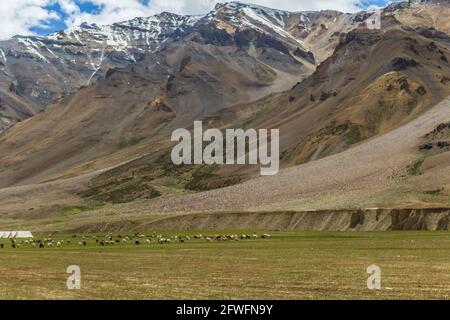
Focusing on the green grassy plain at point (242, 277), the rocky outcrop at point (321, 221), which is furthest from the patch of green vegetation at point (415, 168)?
the green grassy plain at point (242, 277)

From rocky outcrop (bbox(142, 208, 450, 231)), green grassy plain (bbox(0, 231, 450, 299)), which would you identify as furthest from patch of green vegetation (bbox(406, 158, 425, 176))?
green grassy plain (bbox(0, 231, 450, 299))

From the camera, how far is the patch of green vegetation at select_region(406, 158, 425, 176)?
146 metres

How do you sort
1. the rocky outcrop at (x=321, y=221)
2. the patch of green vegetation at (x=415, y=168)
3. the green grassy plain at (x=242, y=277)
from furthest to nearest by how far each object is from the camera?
the patch of green vegetation at (x=415, y=168) < the rocky outcrop at (x=321, y=221) < the green grassy plain at (x=242, y=277)

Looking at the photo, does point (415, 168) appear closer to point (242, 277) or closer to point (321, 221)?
point (321, 221)

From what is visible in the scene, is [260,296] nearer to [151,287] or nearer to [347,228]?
[151,287]

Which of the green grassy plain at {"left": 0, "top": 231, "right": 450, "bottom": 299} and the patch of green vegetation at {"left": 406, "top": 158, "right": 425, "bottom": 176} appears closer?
the green grassy plain at {"left": 0, "top": 231, "right": 450, "bottom": 299}

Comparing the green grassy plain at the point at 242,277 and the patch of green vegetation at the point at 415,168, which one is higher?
the patch of green vegetation at the point at 415,168

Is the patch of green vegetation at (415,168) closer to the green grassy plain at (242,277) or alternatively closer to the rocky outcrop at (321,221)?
the rocky outcrop at (321,221)

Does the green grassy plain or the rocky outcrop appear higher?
the rocky outcrop

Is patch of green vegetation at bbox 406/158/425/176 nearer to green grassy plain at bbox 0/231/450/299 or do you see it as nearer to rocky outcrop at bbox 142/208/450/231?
rocky outcrop at bbox 142/208/450/231

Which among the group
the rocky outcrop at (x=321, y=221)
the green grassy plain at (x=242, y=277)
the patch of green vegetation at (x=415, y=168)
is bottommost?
the green grassy plain at (x=242, y=277)

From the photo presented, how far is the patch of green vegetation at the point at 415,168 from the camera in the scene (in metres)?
146

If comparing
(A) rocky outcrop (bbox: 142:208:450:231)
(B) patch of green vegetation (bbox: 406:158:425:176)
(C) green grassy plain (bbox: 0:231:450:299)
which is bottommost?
(C) green grassy plain (bbox: 0:231:450:299)
